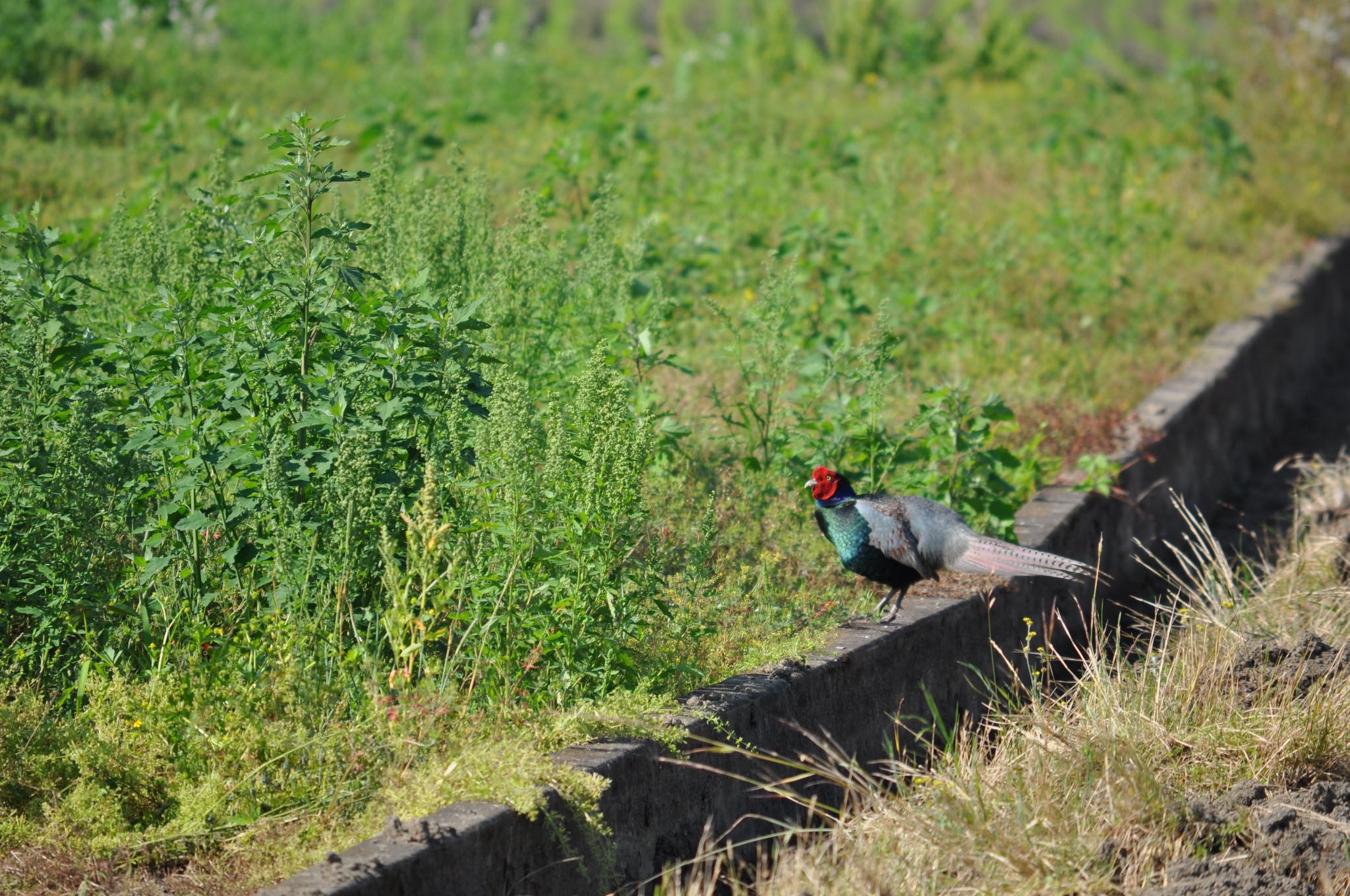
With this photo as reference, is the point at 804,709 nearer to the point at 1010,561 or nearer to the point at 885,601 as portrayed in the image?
the point at 885,601

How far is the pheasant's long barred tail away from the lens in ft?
16.7

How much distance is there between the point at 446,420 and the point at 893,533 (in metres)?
1.78

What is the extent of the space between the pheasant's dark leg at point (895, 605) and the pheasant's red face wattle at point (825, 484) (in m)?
0.42

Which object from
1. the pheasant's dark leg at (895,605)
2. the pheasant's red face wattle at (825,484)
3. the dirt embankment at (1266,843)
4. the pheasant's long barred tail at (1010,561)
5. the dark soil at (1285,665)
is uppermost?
the pheasant's red face wattle at (825,484)

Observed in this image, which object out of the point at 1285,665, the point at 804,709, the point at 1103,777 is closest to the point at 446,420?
the point at 804,709

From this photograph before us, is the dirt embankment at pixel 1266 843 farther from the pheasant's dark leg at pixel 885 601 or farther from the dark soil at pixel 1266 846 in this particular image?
the pheasant's dark leg at pixel 885 601

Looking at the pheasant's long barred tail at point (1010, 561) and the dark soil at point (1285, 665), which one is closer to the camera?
the dark soil at point (1285, 665)

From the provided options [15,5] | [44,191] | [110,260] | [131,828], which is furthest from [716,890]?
[15,5]

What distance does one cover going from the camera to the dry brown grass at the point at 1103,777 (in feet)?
12.0

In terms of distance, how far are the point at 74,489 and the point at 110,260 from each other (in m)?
1.75

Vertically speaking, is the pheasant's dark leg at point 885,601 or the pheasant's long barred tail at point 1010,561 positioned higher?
the pheasant's long barred tail at point 1010,561

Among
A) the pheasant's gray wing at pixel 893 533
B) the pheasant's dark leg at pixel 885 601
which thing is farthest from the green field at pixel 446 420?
the pheasant's gray wing at pixel 893 533

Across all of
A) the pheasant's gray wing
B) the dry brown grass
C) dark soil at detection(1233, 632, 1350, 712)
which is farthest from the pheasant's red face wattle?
dark soil at detection(1233, 632, 1350, 712)

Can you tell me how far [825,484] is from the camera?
509 centimetres
